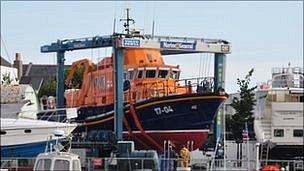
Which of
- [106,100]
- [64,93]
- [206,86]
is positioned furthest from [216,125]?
[64,93]

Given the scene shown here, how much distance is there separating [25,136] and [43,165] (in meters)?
4.42

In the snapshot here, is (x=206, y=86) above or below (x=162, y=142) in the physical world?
above

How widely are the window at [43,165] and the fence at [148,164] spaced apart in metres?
3.05

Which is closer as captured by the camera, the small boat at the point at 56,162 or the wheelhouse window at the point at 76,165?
the small boat at the point at 56,162

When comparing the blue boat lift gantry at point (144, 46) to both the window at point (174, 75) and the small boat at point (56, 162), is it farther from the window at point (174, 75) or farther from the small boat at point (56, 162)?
the small boat at point (56, 162)

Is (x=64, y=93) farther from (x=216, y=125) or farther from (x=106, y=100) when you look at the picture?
(x=216, y=125)

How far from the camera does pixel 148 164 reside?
21.0 m

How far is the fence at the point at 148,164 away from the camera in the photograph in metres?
20.6

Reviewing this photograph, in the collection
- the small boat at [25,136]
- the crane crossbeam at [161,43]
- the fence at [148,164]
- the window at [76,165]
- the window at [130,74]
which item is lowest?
the fence at [148,164]

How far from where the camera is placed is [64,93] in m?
32.0

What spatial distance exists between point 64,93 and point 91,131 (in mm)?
3727

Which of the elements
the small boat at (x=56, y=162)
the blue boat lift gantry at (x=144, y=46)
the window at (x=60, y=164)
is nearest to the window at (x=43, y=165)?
the small boat at (x=56, y=162)

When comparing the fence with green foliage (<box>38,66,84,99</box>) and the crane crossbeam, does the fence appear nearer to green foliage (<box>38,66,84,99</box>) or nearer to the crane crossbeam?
the crane crossbeam

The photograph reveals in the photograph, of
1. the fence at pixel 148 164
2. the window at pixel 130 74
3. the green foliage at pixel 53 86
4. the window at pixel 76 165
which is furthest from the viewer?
the green foliage at pixel 53 86
